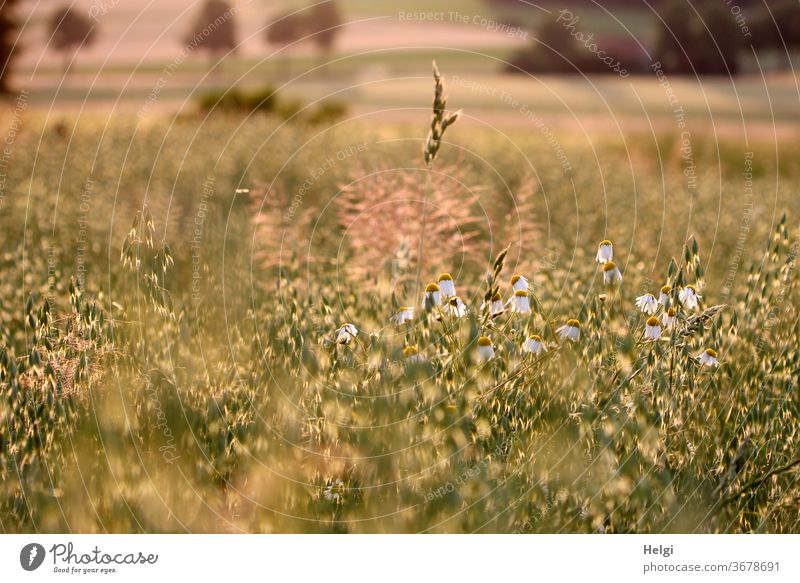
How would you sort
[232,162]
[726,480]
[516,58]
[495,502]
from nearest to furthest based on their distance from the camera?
[495,502]
[726,480]
[232,162]
[516,58]

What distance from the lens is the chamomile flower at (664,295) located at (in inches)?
119

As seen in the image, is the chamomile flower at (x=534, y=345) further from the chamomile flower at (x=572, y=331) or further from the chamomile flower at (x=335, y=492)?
the chamomile flower at (x=335, y=492)

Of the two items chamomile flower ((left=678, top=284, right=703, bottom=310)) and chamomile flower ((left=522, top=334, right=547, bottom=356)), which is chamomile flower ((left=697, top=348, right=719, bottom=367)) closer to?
chamomile flower ((left=678, top=284, right=703, bottom=310))

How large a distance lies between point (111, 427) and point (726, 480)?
2337 mm

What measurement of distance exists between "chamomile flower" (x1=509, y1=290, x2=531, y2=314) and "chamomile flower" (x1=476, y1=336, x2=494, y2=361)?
29 centimetres

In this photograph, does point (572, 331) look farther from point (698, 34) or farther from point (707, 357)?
point (698, 34)

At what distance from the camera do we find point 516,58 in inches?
550

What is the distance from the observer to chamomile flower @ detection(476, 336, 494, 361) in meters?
2.93

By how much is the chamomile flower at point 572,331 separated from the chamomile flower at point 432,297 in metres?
0.51

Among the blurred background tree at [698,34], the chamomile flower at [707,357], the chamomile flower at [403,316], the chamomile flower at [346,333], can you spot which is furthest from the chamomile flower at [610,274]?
the blurred background tree at [698,34]

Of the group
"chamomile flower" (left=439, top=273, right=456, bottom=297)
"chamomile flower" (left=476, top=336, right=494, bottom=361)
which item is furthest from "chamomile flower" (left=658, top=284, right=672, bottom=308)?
"chamomile flower" (left=439, top=273, right=456, bottom=297)

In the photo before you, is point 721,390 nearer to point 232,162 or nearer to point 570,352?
point 570,352

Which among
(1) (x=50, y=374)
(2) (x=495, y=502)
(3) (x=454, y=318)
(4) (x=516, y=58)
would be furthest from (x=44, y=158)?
(4) (x=516, y=58)

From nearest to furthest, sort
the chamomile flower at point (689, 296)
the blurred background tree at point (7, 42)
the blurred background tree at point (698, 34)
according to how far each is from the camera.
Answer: the chamomile flower at point (689, 296) < the blurred background tree at point (7, 42) < the blurred background tree at point (698, 34)
